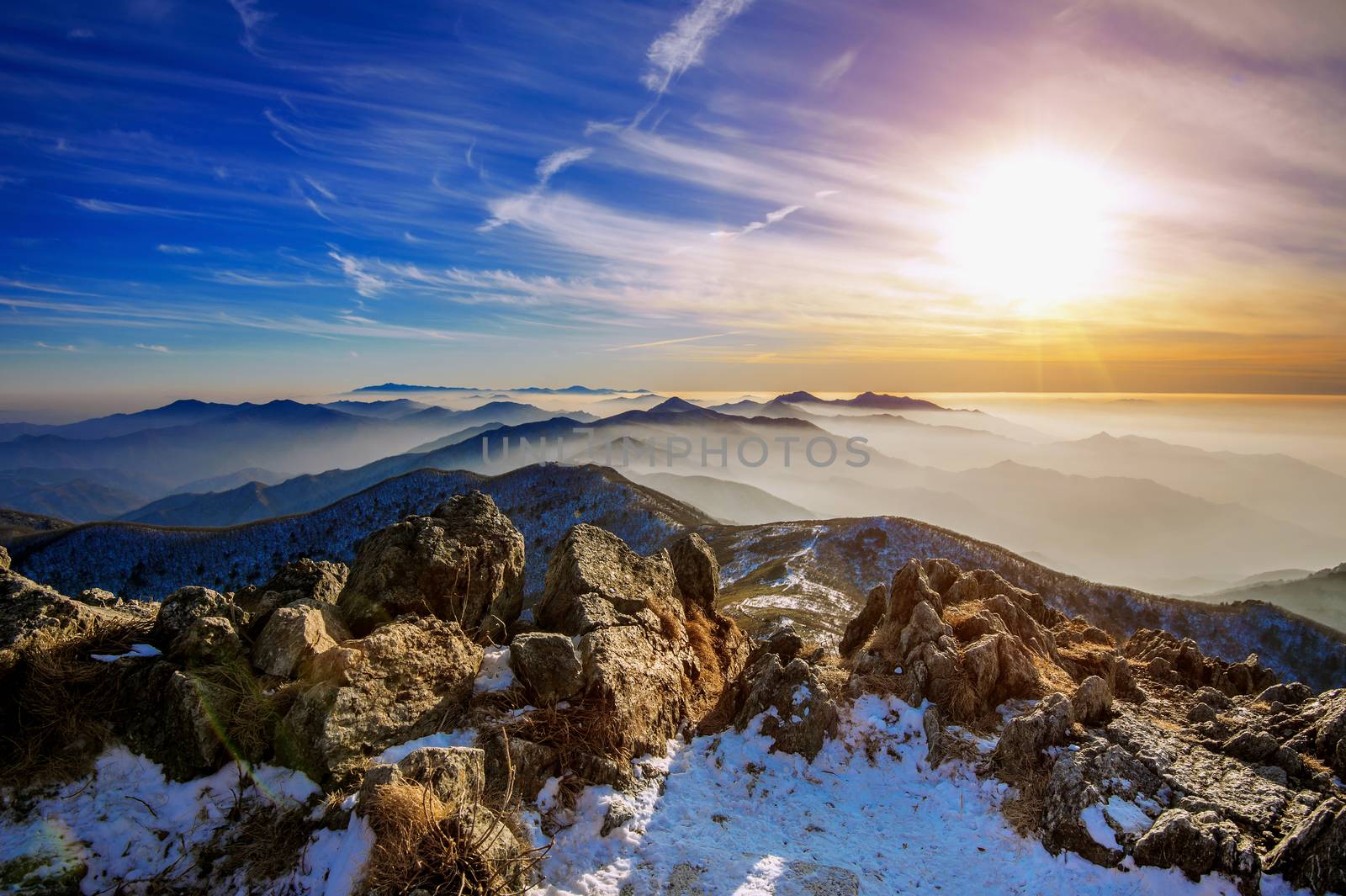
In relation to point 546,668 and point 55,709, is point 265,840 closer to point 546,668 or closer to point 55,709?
point 55,709

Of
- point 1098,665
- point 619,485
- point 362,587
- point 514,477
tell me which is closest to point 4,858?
point 362,587

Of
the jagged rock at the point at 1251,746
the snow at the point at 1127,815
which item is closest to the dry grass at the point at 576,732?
the snow at the point at 1127,815

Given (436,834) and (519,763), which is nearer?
(436,834)

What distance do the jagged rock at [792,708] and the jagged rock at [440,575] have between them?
6.51 m


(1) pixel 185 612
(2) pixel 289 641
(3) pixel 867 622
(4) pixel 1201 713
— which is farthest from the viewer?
(3) pixel 867 622

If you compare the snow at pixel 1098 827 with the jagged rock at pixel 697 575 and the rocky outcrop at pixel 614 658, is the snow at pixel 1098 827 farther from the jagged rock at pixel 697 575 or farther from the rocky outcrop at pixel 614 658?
the jagged rock at pixel 697 575

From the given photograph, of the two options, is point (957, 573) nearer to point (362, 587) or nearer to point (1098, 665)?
point (1098, 665)

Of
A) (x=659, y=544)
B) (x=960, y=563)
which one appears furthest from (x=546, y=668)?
(x=659, y=544)

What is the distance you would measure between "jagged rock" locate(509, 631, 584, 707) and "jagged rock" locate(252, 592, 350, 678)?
3768mm

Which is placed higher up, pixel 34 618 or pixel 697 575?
pixel 34 618

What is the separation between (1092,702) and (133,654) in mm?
19356

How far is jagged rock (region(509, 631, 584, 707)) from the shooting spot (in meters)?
12.3

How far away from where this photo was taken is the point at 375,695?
11.2 m

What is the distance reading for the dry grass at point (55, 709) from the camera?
9.29 metres
